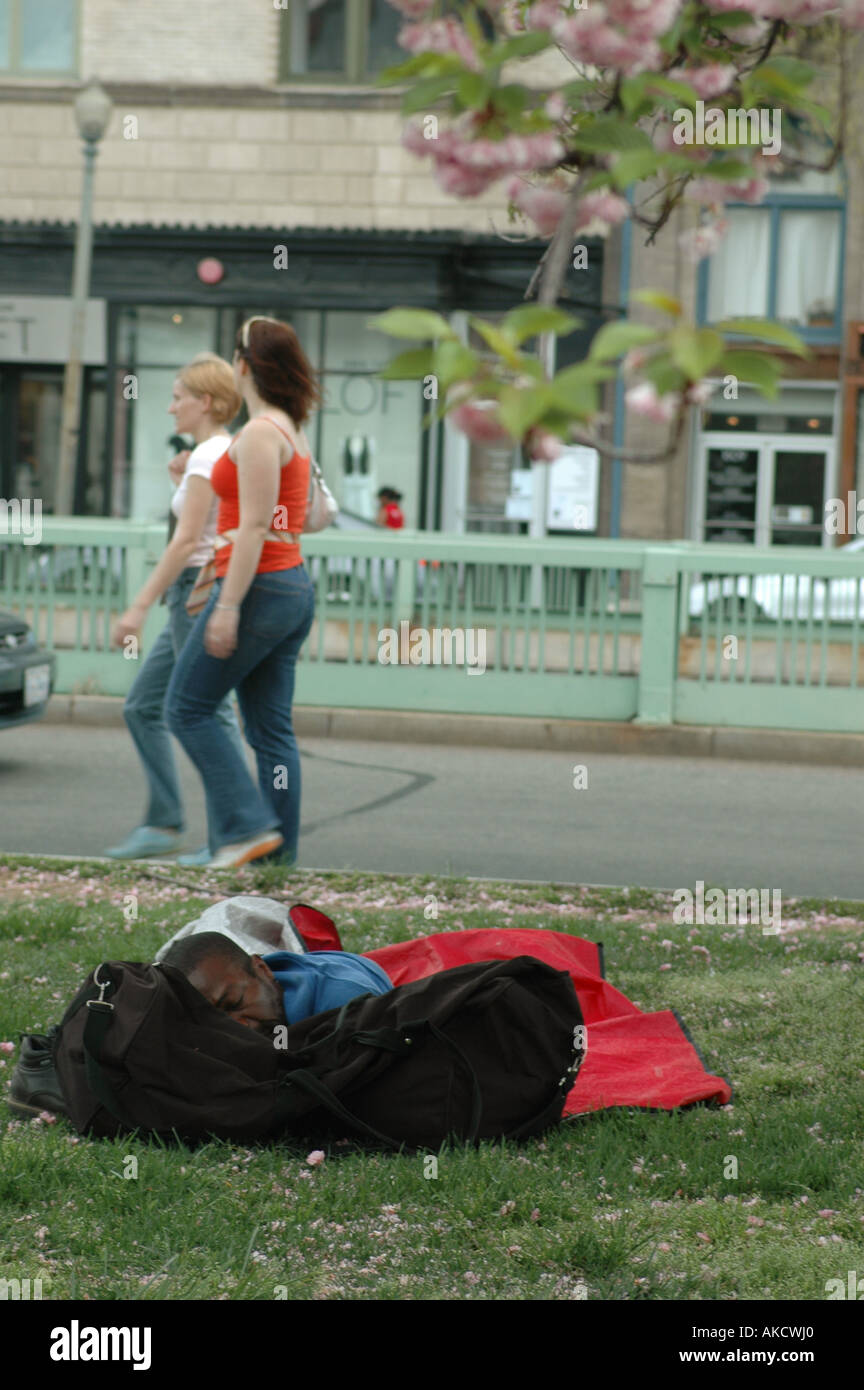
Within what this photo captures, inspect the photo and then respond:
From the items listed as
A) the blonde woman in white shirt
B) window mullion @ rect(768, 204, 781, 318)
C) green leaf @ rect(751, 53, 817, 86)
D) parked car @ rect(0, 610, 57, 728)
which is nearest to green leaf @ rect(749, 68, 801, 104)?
green leaf @ rect(751, 53, 817, 86)

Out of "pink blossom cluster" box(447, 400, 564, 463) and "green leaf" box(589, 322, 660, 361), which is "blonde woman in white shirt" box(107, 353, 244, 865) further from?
"green leaf" box(589, 322, 660, 361)

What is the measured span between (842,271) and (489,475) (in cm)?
555

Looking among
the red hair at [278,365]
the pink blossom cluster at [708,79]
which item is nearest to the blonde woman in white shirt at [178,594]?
the red hair at [278,365]

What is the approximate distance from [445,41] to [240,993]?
77.3 inches

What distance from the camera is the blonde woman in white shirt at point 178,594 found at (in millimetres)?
5898

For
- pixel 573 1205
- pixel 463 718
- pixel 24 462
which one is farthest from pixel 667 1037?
pixel 24 462

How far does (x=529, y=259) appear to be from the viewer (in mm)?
19922

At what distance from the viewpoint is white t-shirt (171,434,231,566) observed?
5.91 m

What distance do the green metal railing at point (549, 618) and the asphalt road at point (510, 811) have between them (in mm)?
470

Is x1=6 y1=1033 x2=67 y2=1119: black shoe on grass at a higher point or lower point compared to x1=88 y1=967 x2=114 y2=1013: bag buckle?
lower

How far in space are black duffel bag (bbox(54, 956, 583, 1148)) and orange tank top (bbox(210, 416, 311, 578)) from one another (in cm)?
244

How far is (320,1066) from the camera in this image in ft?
10.7

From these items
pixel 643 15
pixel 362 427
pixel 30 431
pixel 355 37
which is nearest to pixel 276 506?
pixel 643 15
